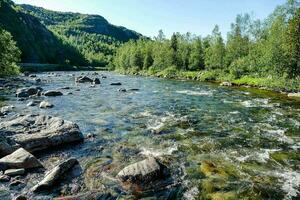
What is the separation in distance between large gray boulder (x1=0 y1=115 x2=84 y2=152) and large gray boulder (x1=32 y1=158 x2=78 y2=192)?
12.6 feet

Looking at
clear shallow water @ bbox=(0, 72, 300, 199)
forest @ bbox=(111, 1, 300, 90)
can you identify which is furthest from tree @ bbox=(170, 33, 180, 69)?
clear shallow water @ bbox=(0, 72, 300, 199)

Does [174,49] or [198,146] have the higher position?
[174,49]

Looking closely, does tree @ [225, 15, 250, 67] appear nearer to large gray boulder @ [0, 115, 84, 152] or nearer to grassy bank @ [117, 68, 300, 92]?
grassy bank @ [117, 68, 300, 92]

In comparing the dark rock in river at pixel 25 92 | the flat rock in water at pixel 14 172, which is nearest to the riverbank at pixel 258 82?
the dark rock in river at pixel 25 92

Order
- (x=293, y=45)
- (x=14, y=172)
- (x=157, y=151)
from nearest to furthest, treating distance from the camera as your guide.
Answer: (x=14, y=172)
(x=157, y=151)
(x=293, y=45)

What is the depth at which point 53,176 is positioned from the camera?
46.1ft

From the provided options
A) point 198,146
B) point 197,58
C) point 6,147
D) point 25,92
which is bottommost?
point 25,92

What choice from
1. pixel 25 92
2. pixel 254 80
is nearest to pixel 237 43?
pixel 254 80

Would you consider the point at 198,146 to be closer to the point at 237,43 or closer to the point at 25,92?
the point at 25,92

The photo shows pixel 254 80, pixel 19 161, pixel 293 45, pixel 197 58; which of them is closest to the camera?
pixel 19 161

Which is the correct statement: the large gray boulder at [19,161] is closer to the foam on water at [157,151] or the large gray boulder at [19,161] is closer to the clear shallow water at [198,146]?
the clear shallow water at [198,146]

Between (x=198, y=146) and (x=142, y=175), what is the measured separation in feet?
22.8

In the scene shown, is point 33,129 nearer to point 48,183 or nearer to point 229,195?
point 48,183

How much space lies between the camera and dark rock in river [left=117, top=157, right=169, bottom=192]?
13961 mm
